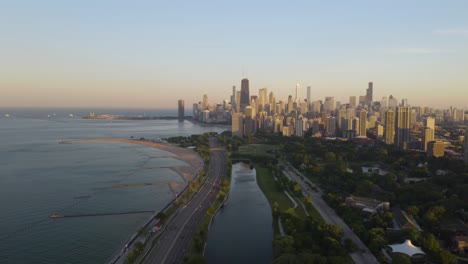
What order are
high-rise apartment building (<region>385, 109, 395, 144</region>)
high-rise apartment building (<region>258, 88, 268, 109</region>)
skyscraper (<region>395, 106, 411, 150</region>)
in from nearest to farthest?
1. skyscraper (<region>395, 106, 411, 150</region>)
2. high-rise apartment building (<region>385, 109, 395, 144</region>)
3. high-rise apartment building (<region>258, 88, 268, 109</region>)

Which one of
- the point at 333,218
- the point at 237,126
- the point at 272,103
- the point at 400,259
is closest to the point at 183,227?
the point at 333,218

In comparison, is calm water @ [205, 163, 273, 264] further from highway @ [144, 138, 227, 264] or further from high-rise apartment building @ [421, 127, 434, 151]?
high-rise apartment building @ [421, 127, 434, 151]

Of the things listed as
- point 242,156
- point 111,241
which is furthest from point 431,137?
point 111,241

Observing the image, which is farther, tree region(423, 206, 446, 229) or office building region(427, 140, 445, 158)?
office building region(427, 140, 445, 158)

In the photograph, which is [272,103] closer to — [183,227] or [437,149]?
[437,149]

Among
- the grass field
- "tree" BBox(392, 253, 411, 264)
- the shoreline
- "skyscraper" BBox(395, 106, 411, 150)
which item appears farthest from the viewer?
"skyscraper" BBox(395, 106, 411, 150)

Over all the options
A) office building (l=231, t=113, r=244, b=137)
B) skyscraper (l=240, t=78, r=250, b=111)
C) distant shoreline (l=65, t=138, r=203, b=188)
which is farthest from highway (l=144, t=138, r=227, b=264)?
skyscraper (l=240, t=78, r=250, b=111)
